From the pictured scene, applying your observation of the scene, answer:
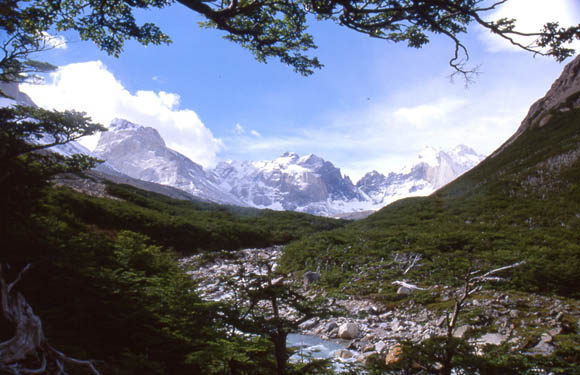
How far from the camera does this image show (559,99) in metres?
47.0

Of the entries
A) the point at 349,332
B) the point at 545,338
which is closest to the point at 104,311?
the point at 349,332

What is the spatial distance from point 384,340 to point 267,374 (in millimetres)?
4612

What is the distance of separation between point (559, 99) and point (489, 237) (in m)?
47.6

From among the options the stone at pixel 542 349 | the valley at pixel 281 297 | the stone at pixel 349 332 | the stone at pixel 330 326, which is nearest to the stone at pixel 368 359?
the valley at pixel 281 297

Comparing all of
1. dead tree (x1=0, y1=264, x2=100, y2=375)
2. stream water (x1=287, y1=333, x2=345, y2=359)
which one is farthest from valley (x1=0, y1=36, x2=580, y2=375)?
stream water (x1=287, y1=333, x2=345, y2=359)

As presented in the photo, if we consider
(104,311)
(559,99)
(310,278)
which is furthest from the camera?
(559,99)

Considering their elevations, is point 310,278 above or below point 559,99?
below

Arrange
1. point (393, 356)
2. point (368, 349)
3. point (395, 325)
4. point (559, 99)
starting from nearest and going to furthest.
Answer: point (393, 356) → point (368, 349) → point (395, 325) → point (559, 99)

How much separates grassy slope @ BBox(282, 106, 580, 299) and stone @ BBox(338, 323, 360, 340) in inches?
58.4

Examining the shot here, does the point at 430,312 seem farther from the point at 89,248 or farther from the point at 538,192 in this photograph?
the point at 538,192

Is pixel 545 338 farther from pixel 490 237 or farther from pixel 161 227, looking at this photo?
pixel 161 227

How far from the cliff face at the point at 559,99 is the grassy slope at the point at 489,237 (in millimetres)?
9468

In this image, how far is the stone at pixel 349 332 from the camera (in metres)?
8.16

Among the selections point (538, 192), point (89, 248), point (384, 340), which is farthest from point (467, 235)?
point (89, 248)
